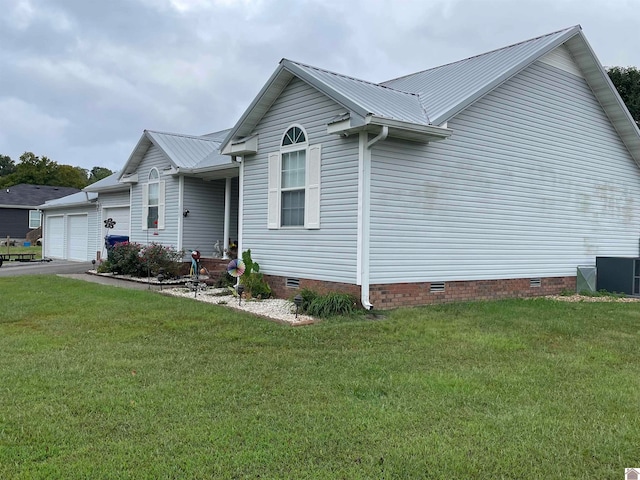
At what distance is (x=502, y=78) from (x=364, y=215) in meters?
4.34

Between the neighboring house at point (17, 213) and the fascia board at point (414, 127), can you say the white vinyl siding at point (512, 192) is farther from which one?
the neighboring house at point (17, 213)

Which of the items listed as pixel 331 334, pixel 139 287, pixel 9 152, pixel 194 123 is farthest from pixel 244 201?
pixel 9 152

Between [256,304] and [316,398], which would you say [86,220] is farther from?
[316,398]

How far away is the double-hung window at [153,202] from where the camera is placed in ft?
54.2

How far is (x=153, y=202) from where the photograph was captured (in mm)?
17047

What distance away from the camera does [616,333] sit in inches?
322

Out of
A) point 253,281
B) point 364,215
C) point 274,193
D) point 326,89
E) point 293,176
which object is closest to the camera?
point 364,215

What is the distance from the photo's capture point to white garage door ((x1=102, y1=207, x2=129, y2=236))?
19.5 m

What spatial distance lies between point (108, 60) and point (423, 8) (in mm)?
12361

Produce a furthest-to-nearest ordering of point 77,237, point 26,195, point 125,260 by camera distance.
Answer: point 26,195, point 77,237, point 125,260

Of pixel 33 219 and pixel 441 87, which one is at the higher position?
pixel 441 87

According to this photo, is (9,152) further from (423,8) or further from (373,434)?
(373,434)

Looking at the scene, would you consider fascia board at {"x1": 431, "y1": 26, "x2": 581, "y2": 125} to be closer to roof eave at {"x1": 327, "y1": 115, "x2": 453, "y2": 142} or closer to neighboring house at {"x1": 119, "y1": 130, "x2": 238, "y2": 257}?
roof eave at {"x1": 327, "y1": 115, "x2": 453, "y2": 142}

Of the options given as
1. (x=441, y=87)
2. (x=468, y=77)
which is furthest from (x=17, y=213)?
(x=468, y=77)
